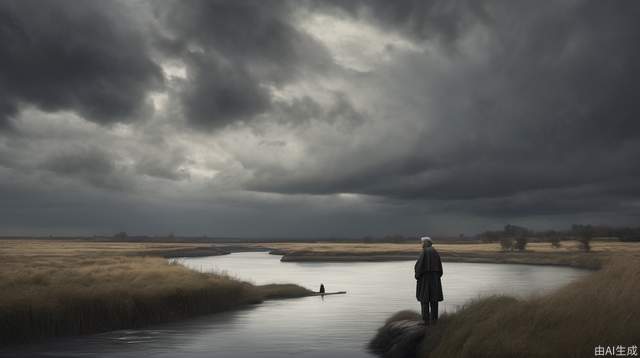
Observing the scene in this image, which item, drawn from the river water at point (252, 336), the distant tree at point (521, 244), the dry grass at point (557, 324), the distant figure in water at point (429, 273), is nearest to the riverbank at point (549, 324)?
the dry grass at point (557, 324)

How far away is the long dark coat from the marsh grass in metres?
21.0

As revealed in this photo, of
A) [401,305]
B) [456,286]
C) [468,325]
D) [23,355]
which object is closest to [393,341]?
[468,325]

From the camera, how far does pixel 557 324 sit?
20281 millimetres

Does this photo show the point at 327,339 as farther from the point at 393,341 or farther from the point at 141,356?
the point at 141,356

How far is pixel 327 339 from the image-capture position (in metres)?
34.4

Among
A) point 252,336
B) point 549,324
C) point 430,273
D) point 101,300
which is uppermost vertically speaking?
point 430,273

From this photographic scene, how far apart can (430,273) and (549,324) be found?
203 inches

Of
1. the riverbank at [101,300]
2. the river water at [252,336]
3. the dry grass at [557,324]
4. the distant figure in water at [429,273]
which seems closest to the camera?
the dry grass at [557,324]

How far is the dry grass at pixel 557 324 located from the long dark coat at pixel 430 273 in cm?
132

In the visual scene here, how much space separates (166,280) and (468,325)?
29.6 m

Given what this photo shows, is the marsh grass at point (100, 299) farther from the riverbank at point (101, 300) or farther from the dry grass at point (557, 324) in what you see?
the dry grass at point (557, 324)

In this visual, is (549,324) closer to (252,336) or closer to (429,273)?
(429,273)

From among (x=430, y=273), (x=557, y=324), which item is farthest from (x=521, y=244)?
(x=557, y=324)

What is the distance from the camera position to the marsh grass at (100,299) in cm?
3173
